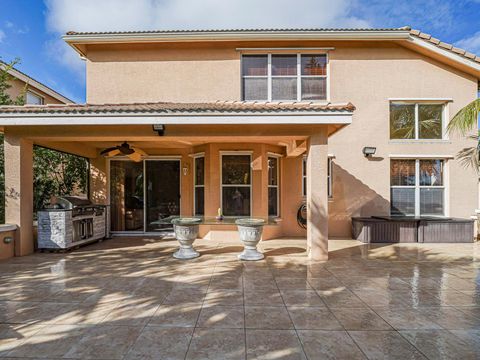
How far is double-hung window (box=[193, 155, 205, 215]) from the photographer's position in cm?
916

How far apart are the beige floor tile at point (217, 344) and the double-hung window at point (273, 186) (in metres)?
6.34

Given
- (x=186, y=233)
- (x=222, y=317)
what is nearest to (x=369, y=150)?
(x=186, y=233)

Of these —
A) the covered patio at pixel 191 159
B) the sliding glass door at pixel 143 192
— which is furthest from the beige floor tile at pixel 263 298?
the sliding glass door at pixel 143 192

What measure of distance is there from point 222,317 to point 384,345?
1980 millimetres

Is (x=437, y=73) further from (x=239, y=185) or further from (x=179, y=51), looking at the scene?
(x=179, y=51)

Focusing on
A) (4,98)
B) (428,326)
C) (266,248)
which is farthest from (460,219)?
(4,98)

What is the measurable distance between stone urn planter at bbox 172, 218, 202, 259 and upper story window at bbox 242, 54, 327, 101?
5.39m

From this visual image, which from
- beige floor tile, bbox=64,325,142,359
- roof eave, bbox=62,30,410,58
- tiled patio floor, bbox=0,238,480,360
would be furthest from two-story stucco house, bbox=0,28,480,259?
beige floor tile, bbox=64,325,142,359

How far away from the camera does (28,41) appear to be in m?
13.3

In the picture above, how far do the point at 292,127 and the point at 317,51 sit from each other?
4783 mm

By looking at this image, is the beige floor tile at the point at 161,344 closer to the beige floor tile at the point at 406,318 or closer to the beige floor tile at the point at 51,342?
the beige floor tile at the point at 51,342

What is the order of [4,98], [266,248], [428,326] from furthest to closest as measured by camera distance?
[4,98] → [266,248] → [428,326]

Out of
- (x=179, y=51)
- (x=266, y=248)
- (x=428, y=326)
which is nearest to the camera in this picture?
(x=428, y=326)

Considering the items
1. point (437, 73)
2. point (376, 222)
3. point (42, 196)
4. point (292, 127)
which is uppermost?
point (437, 73)
